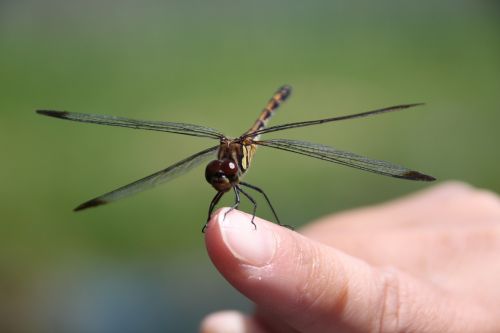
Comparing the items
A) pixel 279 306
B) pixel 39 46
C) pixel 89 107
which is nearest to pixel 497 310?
pixel 279 306

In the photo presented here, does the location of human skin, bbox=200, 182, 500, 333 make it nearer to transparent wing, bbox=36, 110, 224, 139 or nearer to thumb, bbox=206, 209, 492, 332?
thumb, bbox=206, 209, 492, 332

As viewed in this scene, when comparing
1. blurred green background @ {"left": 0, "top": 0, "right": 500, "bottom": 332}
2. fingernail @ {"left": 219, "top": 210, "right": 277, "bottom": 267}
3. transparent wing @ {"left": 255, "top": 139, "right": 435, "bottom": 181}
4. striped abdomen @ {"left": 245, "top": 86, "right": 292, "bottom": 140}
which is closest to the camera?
fingernail @ {"left": 219, "top": 210, "right": 277, "bottom": 267}

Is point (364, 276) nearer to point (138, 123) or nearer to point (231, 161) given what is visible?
point (231, 161)

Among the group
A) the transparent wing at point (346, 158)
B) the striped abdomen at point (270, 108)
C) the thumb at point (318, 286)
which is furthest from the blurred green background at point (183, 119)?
the thumb at point (318, 286)

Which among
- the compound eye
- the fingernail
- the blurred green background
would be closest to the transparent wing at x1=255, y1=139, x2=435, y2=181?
the compound eye

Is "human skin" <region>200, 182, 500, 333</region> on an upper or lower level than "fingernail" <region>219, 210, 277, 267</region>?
lower

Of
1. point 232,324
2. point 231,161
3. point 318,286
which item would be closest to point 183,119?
point 232,324
